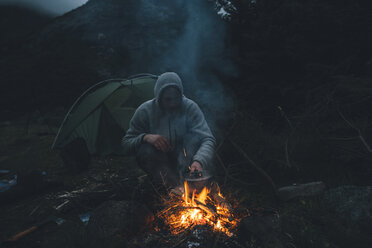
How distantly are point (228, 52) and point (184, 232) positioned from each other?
15.5ft

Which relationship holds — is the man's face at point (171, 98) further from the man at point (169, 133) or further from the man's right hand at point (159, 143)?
the man's right hand at point (159, 143)

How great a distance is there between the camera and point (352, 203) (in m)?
2.49

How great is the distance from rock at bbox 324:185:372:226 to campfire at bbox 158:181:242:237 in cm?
110

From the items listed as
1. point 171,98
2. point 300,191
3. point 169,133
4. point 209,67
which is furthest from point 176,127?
point 209,67

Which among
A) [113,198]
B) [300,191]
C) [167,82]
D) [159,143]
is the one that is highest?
[167,82]

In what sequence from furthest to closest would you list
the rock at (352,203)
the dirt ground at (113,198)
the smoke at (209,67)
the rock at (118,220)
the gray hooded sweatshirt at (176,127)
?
1. the smoke at (209,67)
2. the gray hooded sweatshirt at (176,127)
3. the rock at (352,203)
4. the rock at (118,220)
5. the dirt ground at (113,198)

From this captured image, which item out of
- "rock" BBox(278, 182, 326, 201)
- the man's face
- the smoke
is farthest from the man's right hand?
the smoke

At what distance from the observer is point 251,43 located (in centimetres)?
545

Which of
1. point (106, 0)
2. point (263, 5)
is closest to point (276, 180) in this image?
point (263, 5)

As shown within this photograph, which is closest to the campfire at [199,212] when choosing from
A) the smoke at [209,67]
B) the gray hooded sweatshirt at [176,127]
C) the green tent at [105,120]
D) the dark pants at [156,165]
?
the dark pants at [156,165]

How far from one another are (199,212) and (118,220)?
79 cm

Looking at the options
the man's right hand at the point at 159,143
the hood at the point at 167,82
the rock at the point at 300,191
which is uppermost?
the hood at the point at 167,82

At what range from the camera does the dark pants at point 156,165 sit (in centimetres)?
278

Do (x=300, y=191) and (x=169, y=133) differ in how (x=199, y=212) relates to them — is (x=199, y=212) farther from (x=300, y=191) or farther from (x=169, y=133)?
(x=300, y=191)
